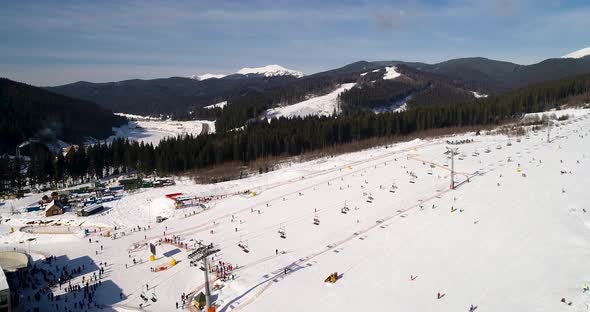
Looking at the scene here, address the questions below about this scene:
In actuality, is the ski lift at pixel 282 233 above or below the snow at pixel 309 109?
below

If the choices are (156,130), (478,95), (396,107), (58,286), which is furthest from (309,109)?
(58,286)

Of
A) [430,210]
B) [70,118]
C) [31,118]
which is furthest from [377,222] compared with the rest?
[70,118]

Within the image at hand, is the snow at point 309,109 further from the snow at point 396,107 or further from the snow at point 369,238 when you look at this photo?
the snow at point 369,238

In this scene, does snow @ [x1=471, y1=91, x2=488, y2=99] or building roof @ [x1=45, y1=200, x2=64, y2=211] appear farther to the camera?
snow @ [x1=471, y1=91, x2=488, y2=99]

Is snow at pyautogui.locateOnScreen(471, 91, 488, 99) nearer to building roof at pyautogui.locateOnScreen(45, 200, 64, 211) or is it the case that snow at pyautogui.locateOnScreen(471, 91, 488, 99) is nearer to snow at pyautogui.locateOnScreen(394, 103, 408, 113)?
snow at pyautogui.locateOnScreen(394, 103, 408, 113)

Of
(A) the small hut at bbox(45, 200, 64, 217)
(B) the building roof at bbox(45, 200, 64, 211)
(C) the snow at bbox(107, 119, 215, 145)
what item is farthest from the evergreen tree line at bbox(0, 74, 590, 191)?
(C) the snow at bbox(107, 119, 215, 145)

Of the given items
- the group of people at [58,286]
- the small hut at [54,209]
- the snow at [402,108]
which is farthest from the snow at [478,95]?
the group of people at [58,286]

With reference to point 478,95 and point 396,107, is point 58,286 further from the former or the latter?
point 478,95
